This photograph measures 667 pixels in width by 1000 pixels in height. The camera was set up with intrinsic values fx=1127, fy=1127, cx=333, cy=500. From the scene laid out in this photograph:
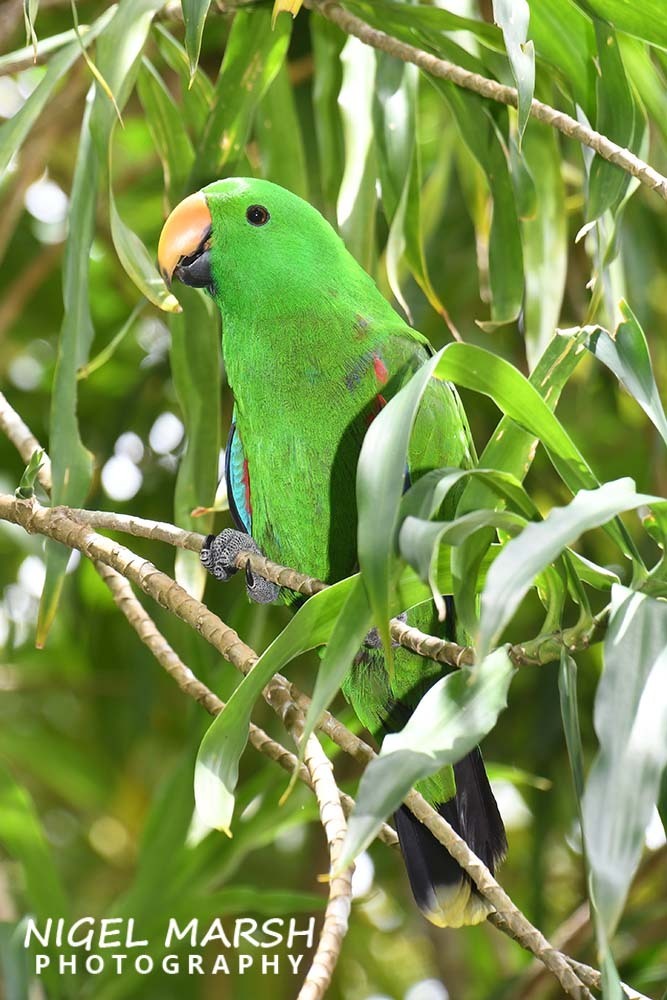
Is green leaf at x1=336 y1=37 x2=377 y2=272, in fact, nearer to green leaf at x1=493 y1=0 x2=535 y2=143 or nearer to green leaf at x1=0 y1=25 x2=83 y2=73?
green leaf at x1=0 y1=25 x2=83 y2=73

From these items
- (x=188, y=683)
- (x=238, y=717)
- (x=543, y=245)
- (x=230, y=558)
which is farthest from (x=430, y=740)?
(x=543, y=245)

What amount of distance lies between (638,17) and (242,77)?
60 cm

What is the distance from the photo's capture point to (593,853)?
0.71 meters

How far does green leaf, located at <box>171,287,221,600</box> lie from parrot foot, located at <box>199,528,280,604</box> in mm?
152

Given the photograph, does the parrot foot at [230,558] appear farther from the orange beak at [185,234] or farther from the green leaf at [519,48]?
the green leaf at [519,48]

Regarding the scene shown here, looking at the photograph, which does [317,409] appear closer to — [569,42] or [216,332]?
[216,332]

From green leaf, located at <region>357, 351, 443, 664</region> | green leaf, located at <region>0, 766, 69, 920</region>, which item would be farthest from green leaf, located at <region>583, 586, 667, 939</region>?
green leaf, located at <region>0, 766, 69, 920</region>

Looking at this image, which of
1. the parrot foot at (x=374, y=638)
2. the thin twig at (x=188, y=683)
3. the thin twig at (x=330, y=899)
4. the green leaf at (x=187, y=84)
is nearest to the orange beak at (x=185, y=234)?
the green leaf at (x=187, y=84)

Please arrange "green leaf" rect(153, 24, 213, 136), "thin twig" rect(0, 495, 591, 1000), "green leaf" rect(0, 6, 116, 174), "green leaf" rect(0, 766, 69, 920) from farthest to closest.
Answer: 1. "green leaf" rect(0, 766, 69, 920)
2. "green leaf" rect(153, 24, 213, 136)
3. "green leaf" rect(0, 6, 116, 174)
4. "thin twig" rect(0, 495, 591, 1000)

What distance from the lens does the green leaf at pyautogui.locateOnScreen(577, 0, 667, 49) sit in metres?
1.37

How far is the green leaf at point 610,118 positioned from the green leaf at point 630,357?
0.41 meters

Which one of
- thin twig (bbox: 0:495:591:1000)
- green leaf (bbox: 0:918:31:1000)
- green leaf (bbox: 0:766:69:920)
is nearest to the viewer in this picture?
thin twig (bbox: 0:495:591:1000)

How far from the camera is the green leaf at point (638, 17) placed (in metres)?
1.37

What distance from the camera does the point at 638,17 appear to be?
1378 mm
